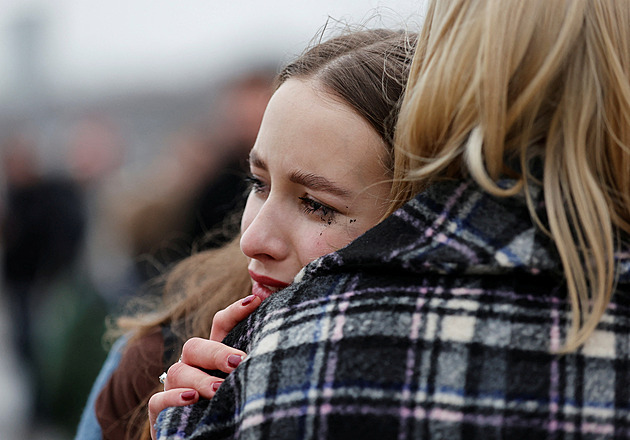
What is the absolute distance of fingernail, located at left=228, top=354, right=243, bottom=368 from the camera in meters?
1.29

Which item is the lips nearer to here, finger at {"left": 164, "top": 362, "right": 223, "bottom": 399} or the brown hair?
finger at {"left": 164, "top": 362, "right": 223, "bottom": 399}

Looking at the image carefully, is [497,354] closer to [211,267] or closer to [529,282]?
[529,282]

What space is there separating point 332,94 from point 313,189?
0.82 ft

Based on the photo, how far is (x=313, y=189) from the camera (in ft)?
5.01

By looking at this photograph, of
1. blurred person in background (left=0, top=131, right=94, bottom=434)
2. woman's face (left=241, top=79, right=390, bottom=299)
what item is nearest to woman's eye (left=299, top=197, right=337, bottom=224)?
woman's face (left=241, top=79, right=390, bottom=299)

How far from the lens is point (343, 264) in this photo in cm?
118

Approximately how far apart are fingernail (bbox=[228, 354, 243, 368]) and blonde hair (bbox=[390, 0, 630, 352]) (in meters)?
0.51

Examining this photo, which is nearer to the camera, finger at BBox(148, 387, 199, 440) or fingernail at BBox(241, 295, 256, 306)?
finger at BBox(148, 387, 199, 440)

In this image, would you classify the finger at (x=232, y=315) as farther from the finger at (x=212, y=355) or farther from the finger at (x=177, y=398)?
the finger at (x=177, y=398)

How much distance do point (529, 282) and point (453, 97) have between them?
32 centimetres

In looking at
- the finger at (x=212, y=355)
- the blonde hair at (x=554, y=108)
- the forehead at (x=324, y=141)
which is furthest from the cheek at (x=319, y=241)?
the blonde hair at (x=554, y=108)

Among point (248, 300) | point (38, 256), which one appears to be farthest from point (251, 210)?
point (38, 256)

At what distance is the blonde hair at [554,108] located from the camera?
1059mm

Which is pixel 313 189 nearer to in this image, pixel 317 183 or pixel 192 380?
pixel 317 183
